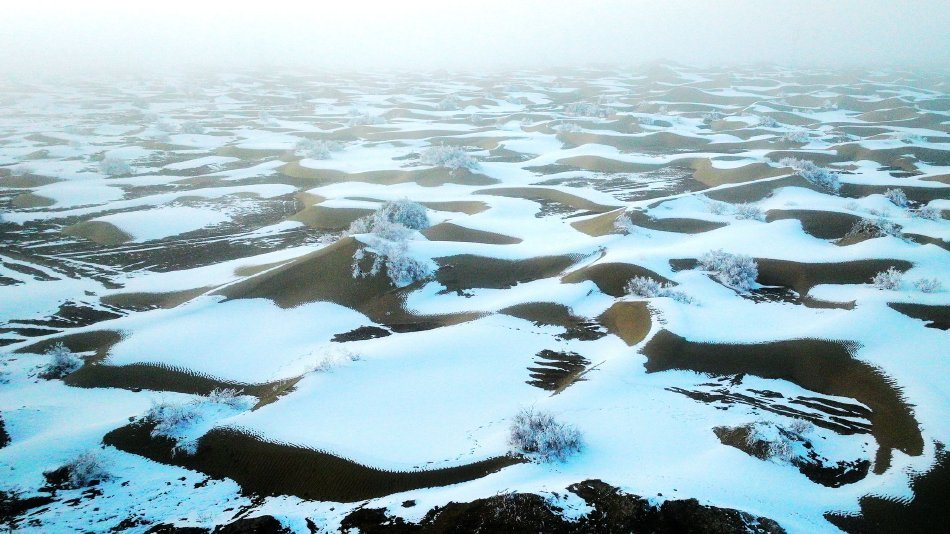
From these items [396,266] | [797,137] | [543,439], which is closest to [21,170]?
[396,266]

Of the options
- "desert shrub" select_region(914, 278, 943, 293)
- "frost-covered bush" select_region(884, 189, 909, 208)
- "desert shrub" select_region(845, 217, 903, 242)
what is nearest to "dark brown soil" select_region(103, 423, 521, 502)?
"desert shrub" select_region(914, 278, 943, 293)

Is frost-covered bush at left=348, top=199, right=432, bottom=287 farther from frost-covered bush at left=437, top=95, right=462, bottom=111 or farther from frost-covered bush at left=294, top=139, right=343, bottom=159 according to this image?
frost-covered bush at left=437, top=95, right=462, bottom=111

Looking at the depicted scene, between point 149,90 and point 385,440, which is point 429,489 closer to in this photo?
point 385,440

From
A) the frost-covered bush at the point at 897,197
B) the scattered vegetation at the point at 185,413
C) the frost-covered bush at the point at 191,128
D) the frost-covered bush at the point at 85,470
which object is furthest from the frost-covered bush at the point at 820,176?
the frost-covered bush at the point at 191,128

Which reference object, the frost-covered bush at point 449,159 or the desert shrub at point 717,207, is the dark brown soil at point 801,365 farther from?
the frost-covered bush at point 449,159

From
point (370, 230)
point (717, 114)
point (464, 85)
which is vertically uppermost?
point (464, 85)

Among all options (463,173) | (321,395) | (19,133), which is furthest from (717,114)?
(19,133)
